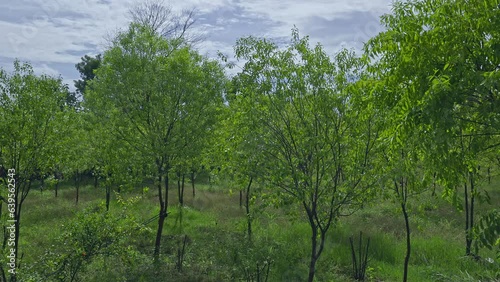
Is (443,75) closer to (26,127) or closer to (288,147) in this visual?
(288,147)

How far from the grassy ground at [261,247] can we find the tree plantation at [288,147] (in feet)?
0.26

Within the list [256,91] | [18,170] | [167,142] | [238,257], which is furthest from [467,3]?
[18,170]

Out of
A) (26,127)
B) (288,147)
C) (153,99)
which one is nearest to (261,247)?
(288,147)

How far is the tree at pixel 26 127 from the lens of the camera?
11984 millimetres

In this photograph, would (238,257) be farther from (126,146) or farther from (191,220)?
(191,220)

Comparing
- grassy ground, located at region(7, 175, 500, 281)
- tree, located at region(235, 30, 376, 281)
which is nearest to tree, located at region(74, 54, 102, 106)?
grassy ground, located at region(7, 175, 500, 281)

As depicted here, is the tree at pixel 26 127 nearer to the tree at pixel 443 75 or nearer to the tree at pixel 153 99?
the tree at pixel 153 99

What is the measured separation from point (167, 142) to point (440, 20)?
31.5 ft

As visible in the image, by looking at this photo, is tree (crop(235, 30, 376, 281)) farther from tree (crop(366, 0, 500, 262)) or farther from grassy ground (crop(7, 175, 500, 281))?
tree (crop(366, 0, 500, 262))

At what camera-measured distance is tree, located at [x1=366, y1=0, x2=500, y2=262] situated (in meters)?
5.25

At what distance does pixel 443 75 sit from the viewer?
5289 millimetres

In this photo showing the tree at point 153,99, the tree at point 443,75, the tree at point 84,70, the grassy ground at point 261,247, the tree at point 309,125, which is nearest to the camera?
the tree at point 443,75

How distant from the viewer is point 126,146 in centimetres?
1404

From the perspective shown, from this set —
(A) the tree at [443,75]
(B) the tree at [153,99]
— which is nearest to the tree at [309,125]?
(A) the tree at [443,75]
